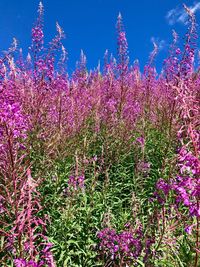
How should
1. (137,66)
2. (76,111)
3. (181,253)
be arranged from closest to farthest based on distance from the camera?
(181,253), (76,111), (137,66)

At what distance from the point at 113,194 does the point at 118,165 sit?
59 cm

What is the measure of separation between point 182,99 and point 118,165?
3.82 m

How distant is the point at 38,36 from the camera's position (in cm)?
647

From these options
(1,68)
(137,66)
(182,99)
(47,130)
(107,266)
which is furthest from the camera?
(137,66)

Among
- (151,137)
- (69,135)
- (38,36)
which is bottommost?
(69,135)

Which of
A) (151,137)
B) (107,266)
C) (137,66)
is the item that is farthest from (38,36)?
(137,66)

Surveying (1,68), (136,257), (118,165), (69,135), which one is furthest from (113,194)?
(1,68)

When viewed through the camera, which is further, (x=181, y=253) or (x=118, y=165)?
(x=118, y=165)

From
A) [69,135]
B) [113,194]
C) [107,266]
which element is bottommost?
[107,266]

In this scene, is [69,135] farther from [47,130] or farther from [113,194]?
[113,194]

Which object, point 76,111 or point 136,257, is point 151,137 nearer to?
point 76,111

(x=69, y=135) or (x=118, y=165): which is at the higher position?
(x=69, y=135)

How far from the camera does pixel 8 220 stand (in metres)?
4.95

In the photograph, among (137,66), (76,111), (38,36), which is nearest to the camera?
(38,36)
